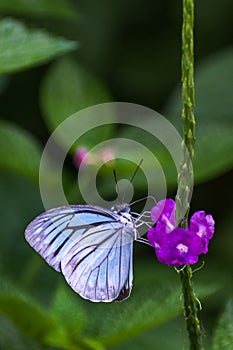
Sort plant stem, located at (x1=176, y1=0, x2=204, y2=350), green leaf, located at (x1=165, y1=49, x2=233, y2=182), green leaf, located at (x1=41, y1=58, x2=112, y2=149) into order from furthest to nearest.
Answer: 1. green leaf, located at (x1=165, y1=49, x2=233, y2=182)
2. green leaf, located at (x1=41, y1=58, x2=112, y2=149)
3. plant stem, located at (x1=176, y1=0, x2=204, y2=350)

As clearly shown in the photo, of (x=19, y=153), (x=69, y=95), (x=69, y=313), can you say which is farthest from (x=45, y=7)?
(x=69, y=313)

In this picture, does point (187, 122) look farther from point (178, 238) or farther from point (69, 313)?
point (69, 313)

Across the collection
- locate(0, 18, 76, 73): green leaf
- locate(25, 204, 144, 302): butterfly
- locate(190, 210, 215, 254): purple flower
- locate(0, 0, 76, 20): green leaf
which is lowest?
locate(25, 204, 144, 302): butterfly

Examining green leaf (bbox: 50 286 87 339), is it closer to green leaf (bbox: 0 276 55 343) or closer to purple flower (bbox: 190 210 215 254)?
green leaf (bbox: 0 276 55 343)

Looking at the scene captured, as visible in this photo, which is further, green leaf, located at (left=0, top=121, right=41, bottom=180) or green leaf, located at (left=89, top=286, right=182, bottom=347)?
green leaf, located at (left=0, top=121, right=41, bottom=180)

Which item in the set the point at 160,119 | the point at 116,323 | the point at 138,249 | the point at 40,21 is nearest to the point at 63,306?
the point at 116,323

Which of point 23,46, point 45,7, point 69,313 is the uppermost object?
point 45,7

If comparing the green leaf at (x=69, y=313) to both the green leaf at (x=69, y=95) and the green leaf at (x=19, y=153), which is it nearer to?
the green leaf at (x=19, y=153)

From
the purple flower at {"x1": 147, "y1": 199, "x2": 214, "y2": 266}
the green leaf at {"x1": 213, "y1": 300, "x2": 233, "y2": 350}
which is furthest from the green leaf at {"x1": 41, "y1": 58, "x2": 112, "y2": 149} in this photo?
the purple flower at {"x1": 147, "y1": 199, "x2": 214, "y2": 266}
